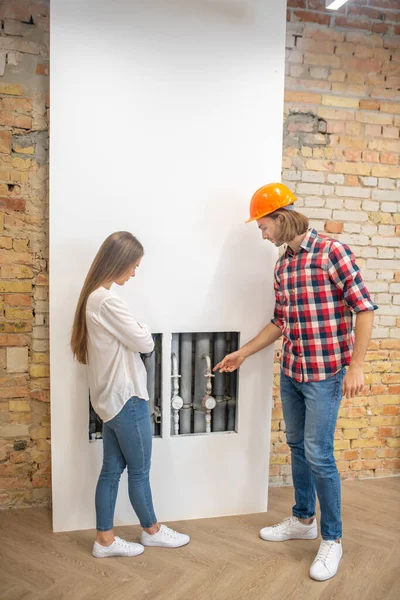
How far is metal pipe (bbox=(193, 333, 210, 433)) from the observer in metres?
2.76

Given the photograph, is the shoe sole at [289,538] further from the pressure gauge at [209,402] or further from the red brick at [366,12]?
the red brick at [366,12]

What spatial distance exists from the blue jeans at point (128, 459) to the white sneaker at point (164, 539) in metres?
0.10

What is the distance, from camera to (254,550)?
8.25 ft

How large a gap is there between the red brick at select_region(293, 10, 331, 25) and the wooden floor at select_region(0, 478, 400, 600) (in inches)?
115

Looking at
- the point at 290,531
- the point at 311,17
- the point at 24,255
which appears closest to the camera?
the point at 290,531

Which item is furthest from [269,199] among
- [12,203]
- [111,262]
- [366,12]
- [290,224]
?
[366,12]

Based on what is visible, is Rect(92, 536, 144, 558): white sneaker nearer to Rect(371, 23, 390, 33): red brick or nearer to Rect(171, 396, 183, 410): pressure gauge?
Rect(171, 396, 183, 410): pressure gauge

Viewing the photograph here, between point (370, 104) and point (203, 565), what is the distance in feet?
9.20

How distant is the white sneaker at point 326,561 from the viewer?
7.51 ft

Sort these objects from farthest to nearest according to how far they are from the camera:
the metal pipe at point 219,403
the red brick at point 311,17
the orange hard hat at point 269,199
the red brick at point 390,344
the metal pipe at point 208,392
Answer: the red brick at point 390,344 < the red brick at point 311,17 < the metal pipe at point 219,403 < the metal pipe at point 208,392 < the orange hard hat at point 269,199

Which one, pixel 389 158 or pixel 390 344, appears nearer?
pixel 389 158

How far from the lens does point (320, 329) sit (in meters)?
2.33

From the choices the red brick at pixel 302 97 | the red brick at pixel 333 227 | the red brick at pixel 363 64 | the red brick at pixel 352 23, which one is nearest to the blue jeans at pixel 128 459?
the red brick at pixel 333 227

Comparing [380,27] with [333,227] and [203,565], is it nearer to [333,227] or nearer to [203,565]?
[333,227]
